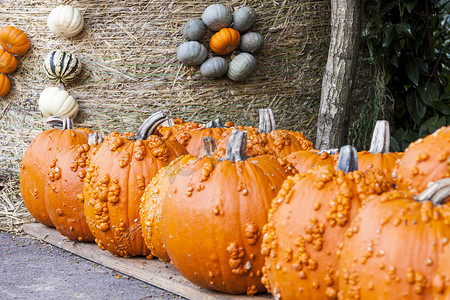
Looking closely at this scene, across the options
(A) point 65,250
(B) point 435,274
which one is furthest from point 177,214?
(A) point 65,250

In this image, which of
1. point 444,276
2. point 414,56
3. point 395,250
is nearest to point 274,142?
point 395,250

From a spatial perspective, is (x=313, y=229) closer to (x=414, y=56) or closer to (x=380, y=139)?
(x=380, y=139)

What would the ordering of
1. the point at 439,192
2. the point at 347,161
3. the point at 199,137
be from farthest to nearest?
the point at 199,137 < the point at 347,161 < the point at 439,192

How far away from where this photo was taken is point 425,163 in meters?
1.52

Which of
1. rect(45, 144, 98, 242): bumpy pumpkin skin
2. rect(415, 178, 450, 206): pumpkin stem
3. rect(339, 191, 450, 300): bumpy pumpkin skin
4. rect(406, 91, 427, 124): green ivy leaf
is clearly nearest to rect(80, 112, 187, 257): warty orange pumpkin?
rect(45, 144, 98, 242): bumpy pumpkin skin

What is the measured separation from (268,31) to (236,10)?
0.33 metres

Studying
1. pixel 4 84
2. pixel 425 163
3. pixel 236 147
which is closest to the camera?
pixel 425 163

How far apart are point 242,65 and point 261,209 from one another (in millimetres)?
2147

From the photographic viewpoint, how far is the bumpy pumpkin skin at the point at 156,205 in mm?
2145

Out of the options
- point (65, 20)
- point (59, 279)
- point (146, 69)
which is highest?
point (65, 20)

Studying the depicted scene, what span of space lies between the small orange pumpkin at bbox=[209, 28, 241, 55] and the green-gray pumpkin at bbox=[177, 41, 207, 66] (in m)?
0.09

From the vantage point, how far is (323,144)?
141 inches

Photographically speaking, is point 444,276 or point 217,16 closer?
point 444,276

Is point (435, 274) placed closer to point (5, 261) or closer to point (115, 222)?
point (115, 222)
